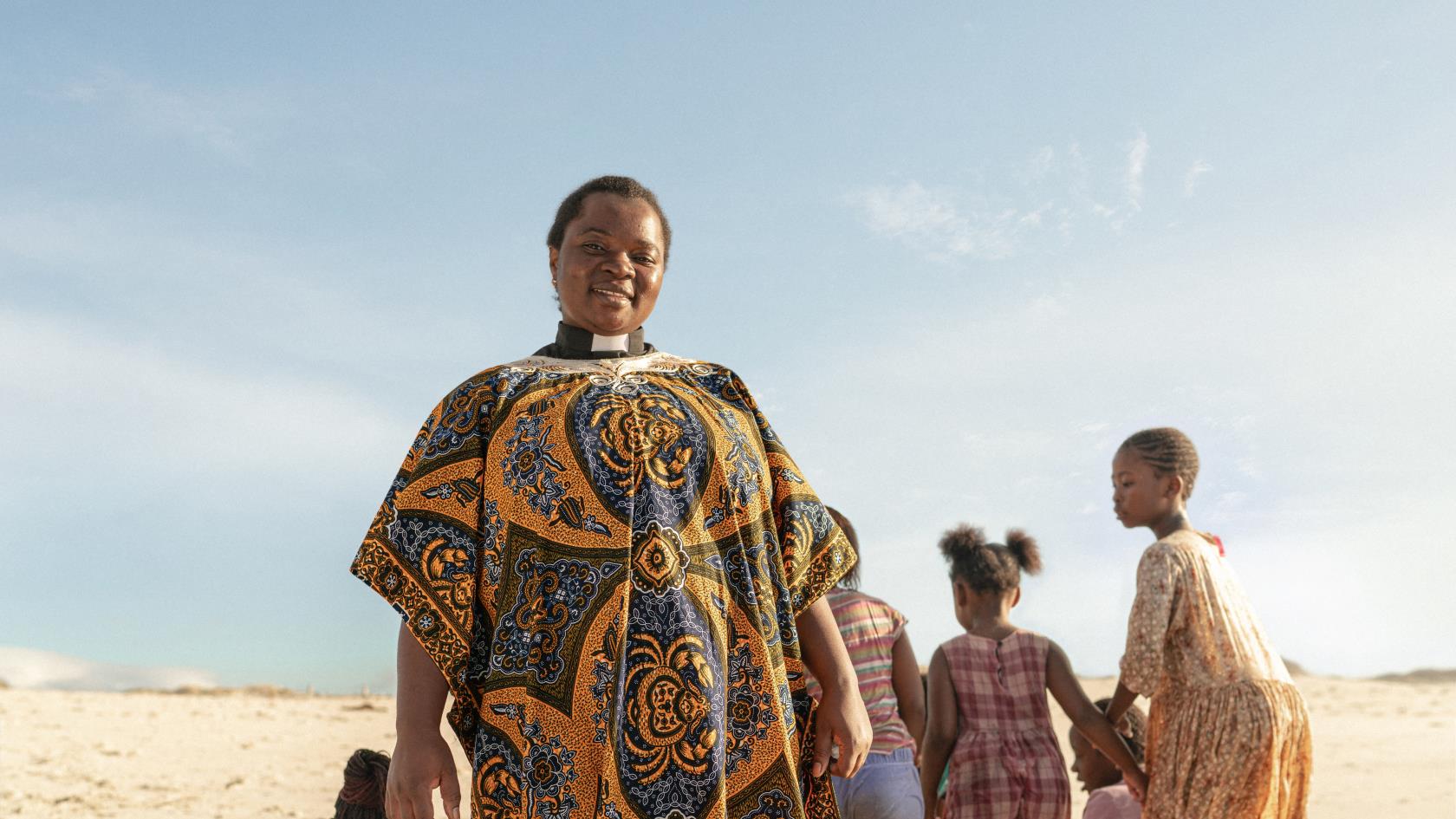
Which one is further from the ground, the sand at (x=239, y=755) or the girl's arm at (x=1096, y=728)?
the girl's arm at (x=1096, y=728)

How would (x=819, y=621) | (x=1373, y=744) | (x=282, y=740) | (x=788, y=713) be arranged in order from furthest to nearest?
(x=1373, y=744) → (x=282, y=740) → (x=819, y=621) → (x=788, y=713)

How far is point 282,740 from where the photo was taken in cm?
1525

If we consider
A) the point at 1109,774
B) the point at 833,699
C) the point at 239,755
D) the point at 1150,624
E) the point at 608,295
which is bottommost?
the point at 239,755

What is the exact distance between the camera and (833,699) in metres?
2.72

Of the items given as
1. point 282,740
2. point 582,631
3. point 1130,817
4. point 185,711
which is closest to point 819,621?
point 582,631

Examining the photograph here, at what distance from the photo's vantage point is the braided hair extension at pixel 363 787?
3.60 m

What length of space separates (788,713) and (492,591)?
0.71 m

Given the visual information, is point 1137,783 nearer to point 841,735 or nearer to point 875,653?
point 875,653

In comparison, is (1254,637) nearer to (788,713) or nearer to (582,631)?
(788,713)

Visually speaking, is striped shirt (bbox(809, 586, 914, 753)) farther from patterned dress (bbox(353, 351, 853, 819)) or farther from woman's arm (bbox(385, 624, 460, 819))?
woman's arm (bbox(385, 624, 460, 819))

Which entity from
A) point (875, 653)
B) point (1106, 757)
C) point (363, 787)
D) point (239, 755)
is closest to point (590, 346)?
point (363, 787)

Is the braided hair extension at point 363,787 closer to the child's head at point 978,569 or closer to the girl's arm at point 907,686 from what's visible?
the girl's arm at point 907,686

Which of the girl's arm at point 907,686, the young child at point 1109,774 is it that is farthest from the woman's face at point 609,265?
Answer: the young child at point 1109,774

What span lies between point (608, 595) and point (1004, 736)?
10.2 ft
